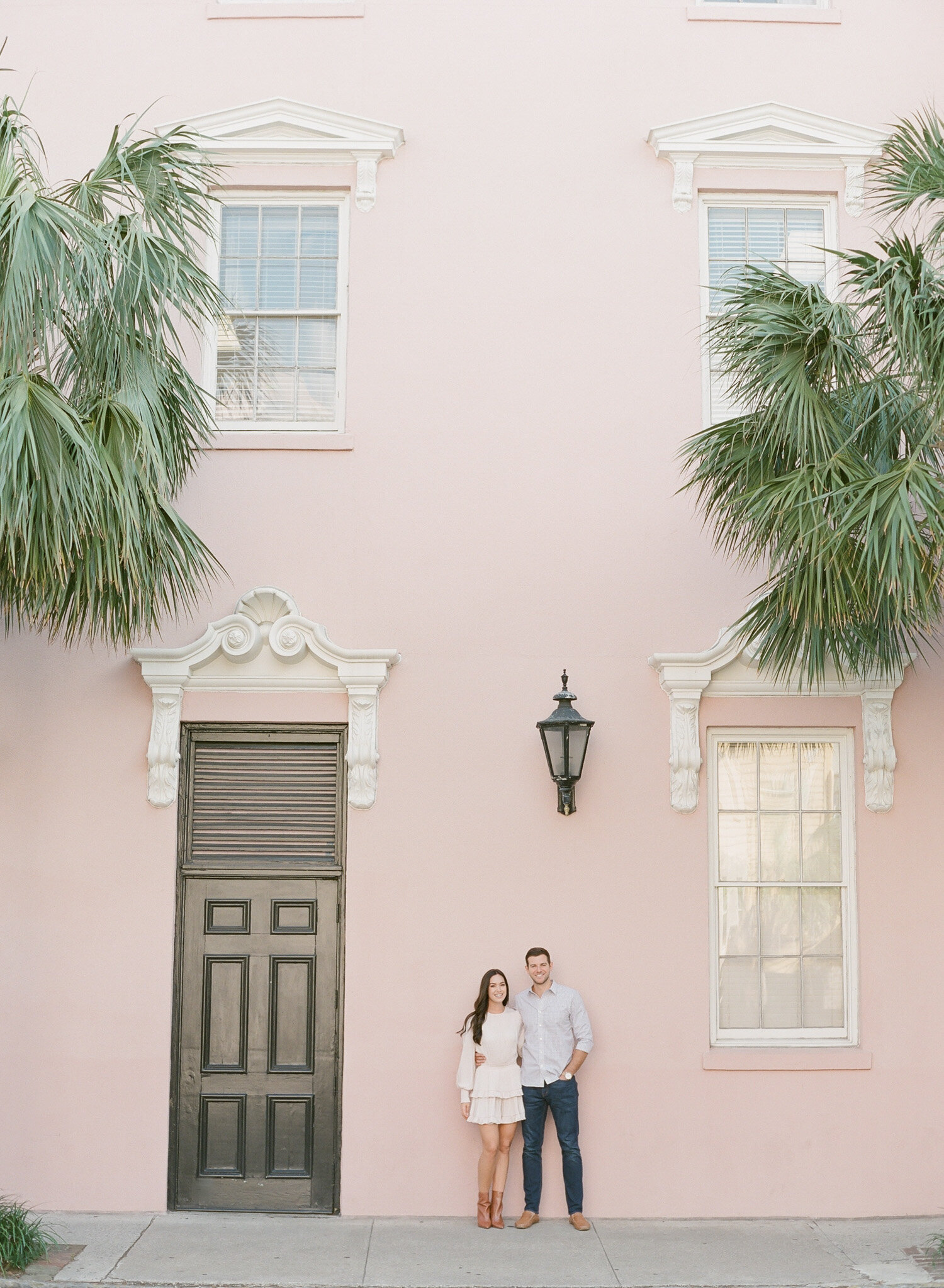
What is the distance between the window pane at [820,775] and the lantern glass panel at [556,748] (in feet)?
5.81

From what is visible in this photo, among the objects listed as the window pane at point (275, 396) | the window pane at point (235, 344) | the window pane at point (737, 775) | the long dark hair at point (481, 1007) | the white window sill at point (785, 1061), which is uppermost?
the window pane at point (235, 344)

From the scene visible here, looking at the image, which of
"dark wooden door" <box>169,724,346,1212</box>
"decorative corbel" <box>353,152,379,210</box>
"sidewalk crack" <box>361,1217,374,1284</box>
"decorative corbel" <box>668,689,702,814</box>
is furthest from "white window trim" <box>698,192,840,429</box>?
"sidewalk crack" <box>361,1217,374,1284</box>

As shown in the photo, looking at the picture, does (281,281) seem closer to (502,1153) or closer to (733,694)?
(733,694)

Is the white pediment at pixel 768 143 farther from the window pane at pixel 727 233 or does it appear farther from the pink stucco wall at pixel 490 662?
the window pane at pixel 727 233

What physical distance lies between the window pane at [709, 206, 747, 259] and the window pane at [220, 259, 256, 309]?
3.32m

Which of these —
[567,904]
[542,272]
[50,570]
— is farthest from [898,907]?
[50,570]

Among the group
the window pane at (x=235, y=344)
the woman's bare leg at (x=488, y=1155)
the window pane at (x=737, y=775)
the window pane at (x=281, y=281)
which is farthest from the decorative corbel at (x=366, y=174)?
the woman's bare leg at (x=488, y=1155)

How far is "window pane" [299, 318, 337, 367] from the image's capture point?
9.12 metres

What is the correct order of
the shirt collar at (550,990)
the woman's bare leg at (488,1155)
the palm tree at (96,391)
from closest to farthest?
1. the palm tree at (96,391)
2. the woman's bare leg at (488,1155)
3. the shirt collar at (550,990)

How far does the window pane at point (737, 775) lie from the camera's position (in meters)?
8.71

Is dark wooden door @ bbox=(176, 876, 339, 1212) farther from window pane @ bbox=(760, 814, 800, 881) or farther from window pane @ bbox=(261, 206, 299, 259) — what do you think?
window pane @ bbox=(261, 206, 299, 259)

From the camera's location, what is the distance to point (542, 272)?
29.5ft

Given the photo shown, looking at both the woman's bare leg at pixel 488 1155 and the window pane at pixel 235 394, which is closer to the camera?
the woman's bare leg at pixel 488 1155

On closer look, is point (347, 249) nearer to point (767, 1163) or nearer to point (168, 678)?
point (168, 678)
